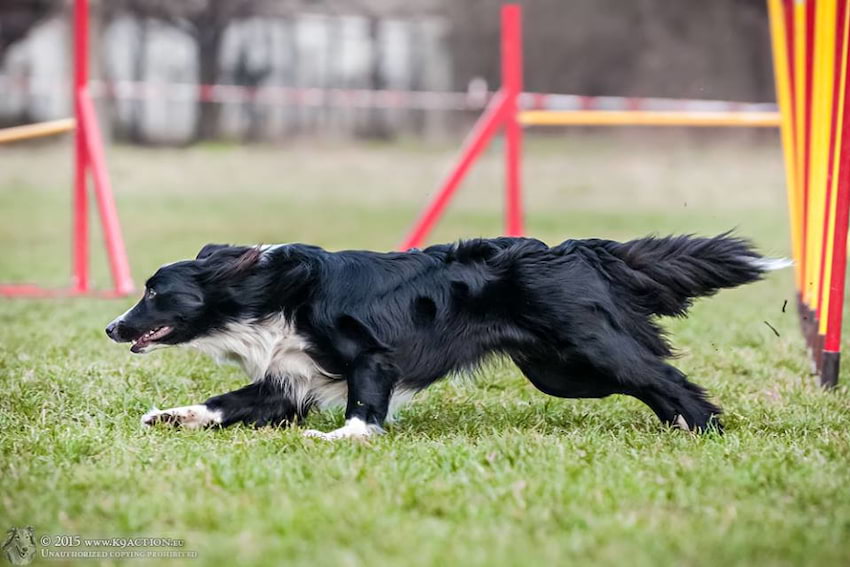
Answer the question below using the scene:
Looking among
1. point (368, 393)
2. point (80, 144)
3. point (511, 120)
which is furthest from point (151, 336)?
point (511, 120)

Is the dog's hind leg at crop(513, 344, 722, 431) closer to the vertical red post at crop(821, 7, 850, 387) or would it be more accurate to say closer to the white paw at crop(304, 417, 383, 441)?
the white paw at crop(304, 417, 383, 441)

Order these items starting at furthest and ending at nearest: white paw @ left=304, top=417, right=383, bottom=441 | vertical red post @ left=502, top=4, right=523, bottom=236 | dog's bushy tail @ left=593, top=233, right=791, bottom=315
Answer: vertical red post @ left=502, top=4, right=523, bottom=236
dog's bushy tail @ left=593, top=233, right=791, bottom=315
white paw @ left=304, top=417, right=383, bottom=441

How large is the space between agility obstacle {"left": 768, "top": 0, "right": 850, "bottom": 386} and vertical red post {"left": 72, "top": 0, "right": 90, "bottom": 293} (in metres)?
4.92

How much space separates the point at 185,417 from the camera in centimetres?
442

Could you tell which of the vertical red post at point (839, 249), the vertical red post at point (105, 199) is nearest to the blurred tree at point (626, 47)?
the vertical red post at point (105, 199)

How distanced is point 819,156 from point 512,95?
338 cm

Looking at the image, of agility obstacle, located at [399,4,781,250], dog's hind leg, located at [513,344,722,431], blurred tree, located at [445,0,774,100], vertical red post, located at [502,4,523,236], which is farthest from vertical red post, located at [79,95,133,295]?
blurred tree, located at [445,0,774,100]

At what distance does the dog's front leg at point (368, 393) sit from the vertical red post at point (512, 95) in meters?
4.33

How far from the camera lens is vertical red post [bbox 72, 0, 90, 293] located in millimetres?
8258

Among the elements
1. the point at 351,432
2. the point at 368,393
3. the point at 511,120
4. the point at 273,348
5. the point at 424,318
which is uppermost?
the point at 511,120

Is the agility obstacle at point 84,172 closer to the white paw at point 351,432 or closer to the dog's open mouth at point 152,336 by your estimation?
the dog's open mouth at point 152,336

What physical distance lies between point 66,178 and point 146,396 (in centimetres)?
1683

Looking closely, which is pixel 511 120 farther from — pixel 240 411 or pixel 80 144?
pixel 240 411

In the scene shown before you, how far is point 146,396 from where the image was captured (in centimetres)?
495
